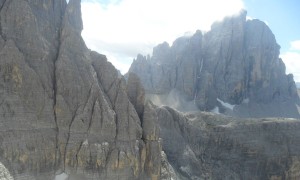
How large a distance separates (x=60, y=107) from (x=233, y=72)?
410 feet

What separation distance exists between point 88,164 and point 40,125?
7753 mm

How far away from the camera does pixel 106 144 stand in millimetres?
57875

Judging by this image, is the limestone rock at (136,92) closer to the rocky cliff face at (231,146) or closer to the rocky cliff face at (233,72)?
the rocky cliff face at (231,146)

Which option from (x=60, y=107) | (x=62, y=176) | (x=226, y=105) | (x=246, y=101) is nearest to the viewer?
(x=62, y=176)

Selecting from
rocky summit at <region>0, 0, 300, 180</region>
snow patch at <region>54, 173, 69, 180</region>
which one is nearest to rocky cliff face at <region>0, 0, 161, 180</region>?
rocky summit at <region>0, 0, 300, 180</region>

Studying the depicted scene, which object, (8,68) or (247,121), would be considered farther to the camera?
(247,121)

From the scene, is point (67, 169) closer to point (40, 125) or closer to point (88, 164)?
point (88, 164)

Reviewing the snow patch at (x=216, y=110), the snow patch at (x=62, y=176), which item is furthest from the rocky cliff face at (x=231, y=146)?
the snow patch at (x=216, y=110)

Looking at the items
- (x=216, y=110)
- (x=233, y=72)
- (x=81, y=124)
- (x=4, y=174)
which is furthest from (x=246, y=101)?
(x=4, y=174)

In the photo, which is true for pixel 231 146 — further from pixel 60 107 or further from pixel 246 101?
pixel 246 101

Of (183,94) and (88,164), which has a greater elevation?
(183,94)

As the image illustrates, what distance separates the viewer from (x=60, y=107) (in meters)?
55.9

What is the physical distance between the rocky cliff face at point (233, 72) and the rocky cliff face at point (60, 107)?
107 meters

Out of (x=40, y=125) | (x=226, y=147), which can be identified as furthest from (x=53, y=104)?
(x=226, y=147)
